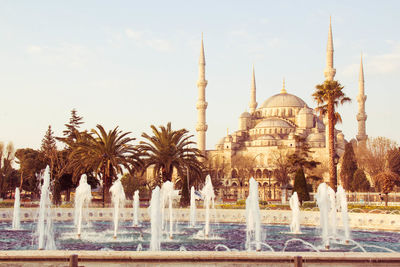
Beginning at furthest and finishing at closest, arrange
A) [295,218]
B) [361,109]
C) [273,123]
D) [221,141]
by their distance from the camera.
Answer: [221,141] < [273,123] < [361,109] < [295,218]

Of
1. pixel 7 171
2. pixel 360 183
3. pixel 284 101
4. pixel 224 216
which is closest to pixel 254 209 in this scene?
pixel 224 216

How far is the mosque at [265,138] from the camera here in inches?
2709

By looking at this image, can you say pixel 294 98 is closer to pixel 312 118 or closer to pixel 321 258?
pixel 312 118

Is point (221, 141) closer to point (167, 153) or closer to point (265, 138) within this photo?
point (265, 138)

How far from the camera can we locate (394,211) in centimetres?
2150

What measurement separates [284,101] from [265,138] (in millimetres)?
14113

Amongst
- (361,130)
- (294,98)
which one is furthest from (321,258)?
(294,98)

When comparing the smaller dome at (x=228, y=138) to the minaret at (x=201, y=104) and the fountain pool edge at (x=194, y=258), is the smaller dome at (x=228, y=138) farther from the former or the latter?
the fountain pool edge at (x=194, y=258)

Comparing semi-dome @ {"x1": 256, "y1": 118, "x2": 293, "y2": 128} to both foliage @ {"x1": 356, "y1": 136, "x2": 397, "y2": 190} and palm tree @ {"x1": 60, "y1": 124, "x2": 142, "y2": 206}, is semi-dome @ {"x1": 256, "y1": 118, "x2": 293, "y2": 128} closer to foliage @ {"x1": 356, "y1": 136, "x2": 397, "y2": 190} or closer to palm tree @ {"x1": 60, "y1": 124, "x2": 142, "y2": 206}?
foliage @ {"x1": 356, "y1": 136, "x2": 397, "y2": 190}

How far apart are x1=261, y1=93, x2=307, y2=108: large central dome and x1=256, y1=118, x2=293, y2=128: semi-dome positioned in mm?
5615

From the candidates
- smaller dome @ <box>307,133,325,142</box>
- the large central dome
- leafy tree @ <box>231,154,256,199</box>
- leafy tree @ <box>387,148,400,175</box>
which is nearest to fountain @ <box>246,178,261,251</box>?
leafy tree @ <box>387,148,400,175</box>

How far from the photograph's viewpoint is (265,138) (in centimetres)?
8638

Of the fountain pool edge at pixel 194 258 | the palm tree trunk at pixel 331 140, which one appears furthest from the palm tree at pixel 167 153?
the fountain pool edge at pixel 194 258

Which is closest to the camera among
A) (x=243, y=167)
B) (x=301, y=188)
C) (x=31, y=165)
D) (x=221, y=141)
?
(x=301, y=188)
